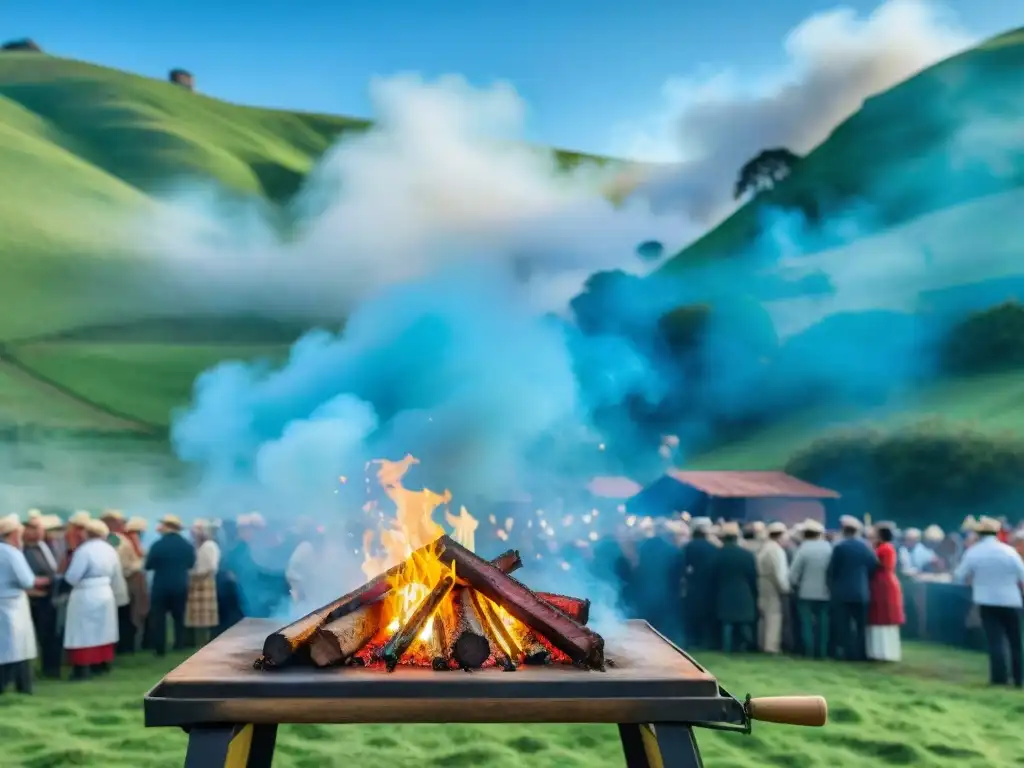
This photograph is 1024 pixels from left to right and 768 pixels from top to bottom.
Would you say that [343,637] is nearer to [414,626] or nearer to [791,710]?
[414,626]

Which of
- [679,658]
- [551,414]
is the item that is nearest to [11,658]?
[679,658]

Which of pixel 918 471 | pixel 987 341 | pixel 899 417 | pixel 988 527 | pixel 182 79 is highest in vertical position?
pixel 182 79

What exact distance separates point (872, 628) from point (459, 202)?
18.6m

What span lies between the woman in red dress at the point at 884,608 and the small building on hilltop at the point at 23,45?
2524cm

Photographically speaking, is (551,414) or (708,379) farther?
(708,379)

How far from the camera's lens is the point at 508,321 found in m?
25.7

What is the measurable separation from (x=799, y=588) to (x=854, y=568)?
847mm

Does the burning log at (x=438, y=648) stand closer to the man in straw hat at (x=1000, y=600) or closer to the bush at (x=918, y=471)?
the man in straw hat at (x=1000, y=600)

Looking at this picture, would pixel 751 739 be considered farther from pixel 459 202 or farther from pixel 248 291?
pixel 248 291

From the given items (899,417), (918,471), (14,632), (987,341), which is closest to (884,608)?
(14,632)

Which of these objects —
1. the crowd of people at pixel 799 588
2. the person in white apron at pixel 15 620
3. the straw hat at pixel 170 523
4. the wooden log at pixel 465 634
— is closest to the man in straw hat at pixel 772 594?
the crowd of people at pixel 799 588

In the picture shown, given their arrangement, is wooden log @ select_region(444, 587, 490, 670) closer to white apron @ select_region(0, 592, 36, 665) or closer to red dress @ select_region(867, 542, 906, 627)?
white apron @ select_region(0, 592, 36, 665)

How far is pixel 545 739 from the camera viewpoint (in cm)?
693

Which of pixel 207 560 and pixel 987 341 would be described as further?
pixel 987 341
